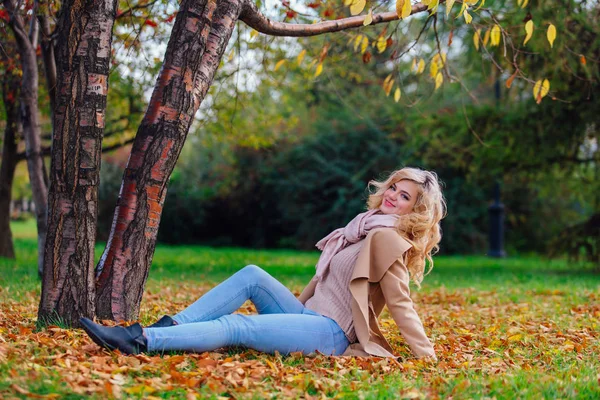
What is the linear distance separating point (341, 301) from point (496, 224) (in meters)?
13.8

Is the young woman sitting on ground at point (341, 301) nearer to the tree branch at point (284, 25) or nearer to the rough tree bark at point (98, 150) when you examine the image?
the rough tree bark at point (98, 150)

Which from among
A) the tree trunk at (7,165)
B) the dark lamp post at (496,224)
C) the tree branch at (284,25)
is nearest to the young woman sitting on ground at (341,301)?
the tree branch at (284,25)

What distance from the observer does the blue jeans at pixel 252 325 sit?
3.89m

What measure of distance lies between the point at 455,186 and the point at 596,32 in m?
9.39

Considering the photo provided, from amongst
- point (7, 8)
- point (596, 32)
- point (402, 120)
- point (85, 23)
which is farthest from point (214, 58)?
point (402, 120)

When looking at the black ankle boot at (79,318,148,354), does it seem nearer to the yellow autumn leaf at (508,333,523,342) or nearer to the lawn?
the lawn

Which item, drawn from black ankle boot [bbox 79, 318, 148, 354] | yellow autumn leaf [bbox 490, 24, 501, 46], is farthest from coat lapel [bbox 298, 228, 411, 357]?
yellow autumn leaf [bbox 490, 24, 501, 46]

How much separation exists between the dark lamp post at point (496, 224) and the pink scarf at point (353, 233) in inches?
521

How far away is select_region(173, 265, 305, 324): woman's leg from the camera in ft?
14.0

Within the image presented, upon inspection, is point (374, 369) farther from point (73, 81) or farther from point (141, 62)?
point (141, 62)

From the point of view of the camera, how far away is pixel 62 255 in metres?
4.48

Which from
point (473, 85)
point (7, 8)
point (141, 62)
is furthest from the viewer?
point (473, 85)

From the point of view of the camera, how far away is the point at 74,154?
4.48 metres

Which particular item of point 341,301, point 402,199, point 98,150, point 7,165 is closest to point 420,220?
point 402,199
